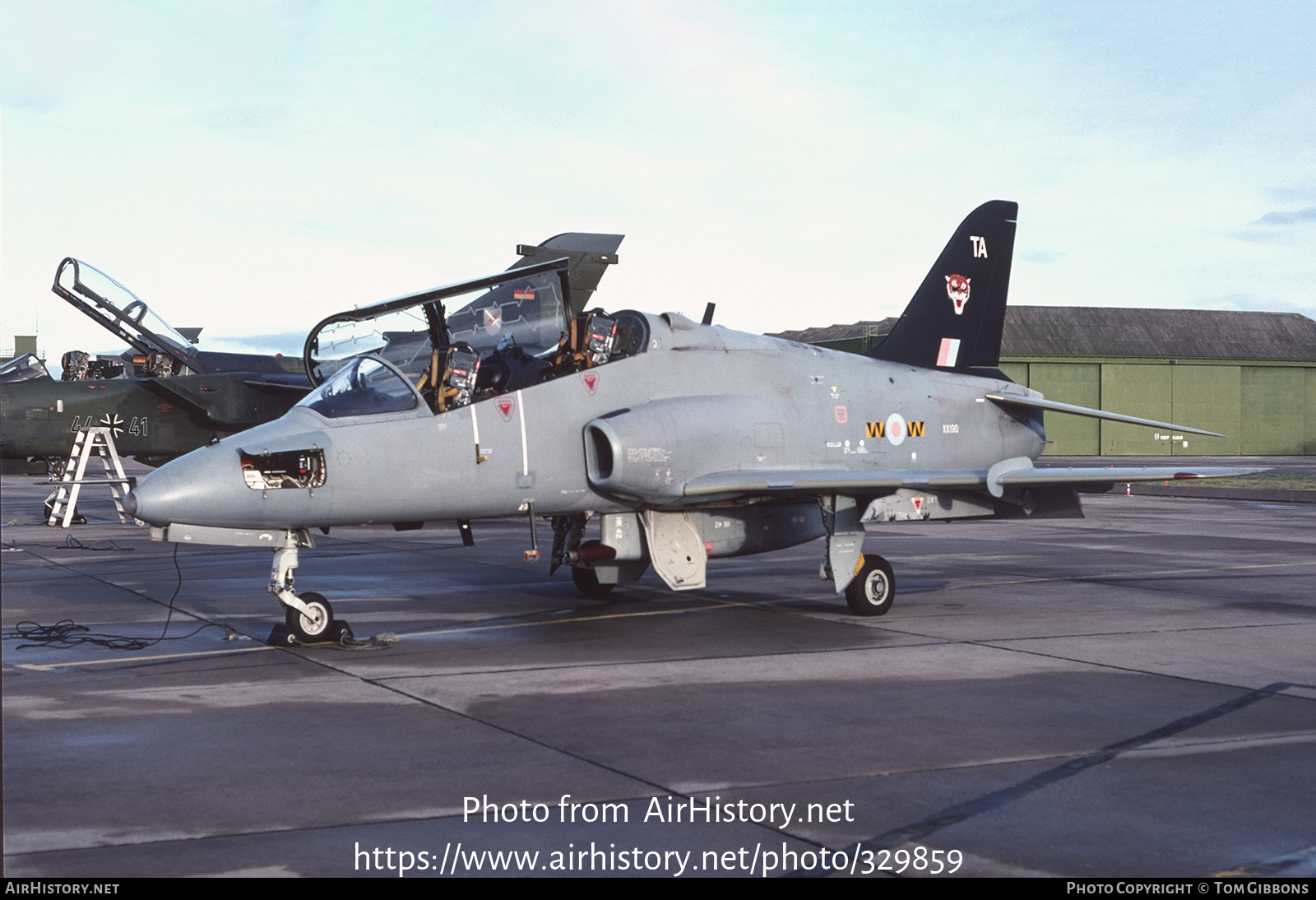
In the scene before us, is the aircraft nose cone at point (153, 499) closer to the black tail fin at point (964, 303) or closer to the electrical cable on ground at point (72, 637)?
the electrical cable on ground at point (72, 637)

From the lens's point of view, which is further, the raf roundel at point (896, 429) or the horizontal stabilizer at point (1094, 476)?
the raf roundel at point (896, 429)

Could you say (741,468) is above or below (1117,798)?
above

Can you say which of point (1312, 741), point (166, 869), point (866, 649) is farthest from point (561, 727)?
point (1312, 741)

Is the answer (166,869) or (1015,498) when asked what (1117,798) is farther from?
(1015,498)

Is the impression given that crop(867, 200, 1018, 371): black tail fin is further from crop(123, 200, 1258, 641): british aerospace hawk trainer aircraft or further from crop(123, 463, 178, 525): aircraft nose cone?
crop(123, 463, 178, 525): aircraft nose cone

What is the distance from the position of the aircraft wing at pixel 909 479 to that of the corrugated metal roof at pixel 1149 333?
166 ft

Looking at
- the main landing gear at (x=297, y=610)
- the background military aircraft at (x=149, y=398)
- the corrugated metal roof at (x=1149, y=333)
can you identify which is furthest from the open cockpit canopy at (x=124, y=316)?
the corrugated metal roof at (x=1149, y=333)

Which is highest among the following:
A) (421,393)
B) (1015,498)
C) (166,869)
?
(421,393)

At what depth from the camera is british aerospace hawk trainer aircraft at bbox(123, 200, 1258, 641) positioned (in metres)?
8.98

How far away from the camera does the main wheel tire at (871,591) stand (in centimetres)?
1119

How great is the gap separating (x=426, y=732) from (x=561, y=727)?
2.43 ft

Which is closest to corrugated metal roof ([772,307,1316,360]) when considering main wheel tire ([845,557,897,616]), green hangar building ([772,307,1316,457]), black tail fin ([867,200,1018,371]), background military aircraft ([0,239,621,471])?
green hangar building ([772,307,1316,457])

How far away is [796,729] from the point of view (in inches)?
260

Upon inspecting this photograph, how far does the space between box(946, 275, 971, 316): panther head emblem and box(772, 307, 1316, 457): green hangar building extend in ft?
153
